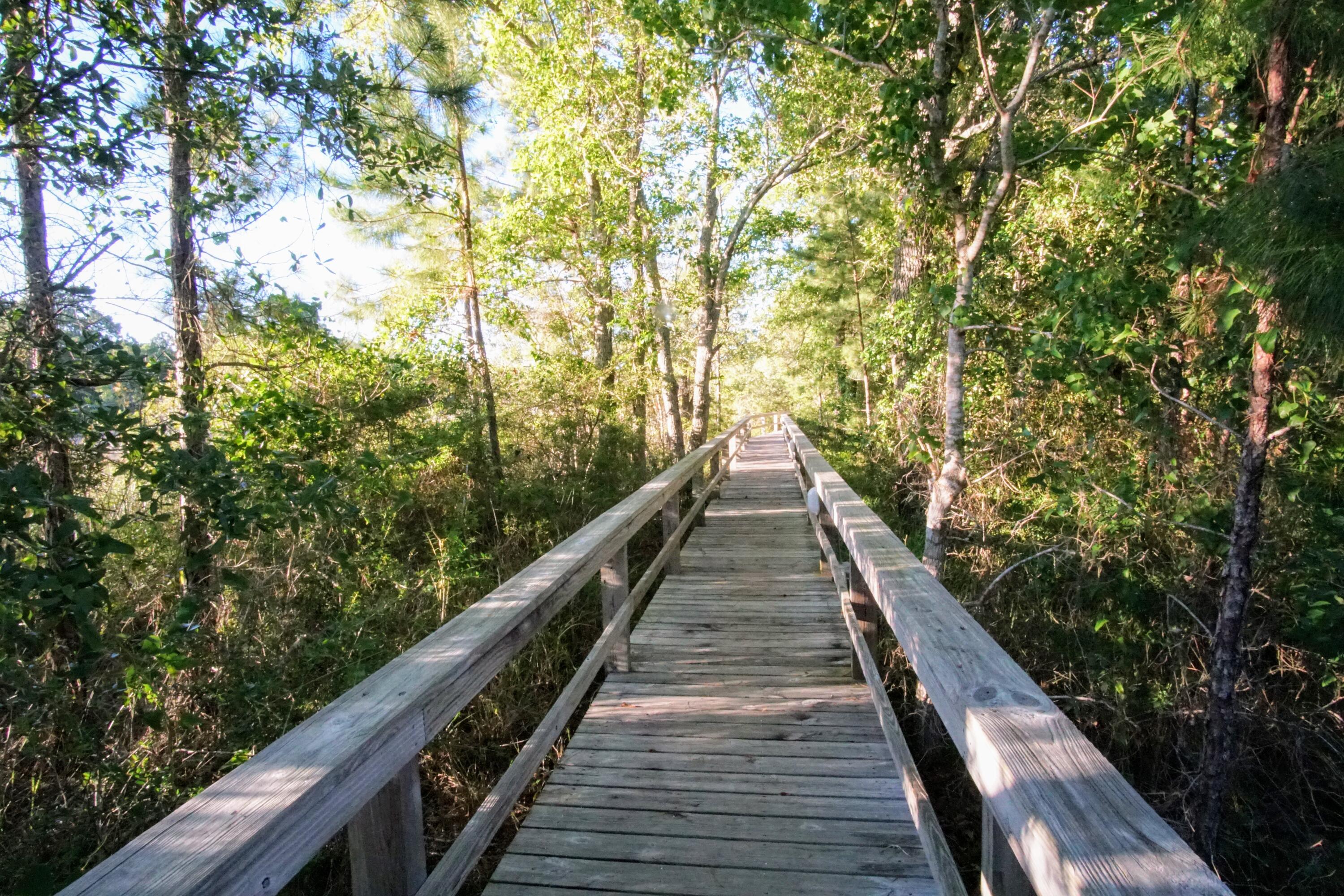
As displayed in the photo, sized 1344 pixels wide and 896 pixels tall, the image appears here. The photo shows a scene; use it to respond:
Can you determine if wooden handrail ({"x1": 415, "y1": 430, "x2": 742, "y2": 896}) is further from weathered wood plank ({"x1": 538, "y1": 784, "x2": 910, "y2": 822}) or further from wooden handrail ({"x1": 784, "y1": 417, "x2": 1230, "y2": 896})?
wooden handrail ({"x1": 784, "y1": 417, "x2": 1230, "y2": 896})

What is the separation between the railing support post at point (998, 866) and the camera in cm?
131

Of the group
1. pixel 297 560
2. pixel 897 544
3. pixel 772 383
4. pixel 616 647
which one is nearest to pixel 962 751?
pixel 897 544

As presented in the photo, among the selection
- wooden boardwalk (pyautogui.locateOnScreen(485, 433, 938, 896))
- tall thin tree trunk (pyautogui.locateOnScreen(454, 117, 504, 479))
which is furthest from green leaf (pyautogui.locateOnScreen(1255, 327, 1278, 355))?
tall thin tree trunk (pyautogui.locateOnScreen(454, 117, 504, 479))

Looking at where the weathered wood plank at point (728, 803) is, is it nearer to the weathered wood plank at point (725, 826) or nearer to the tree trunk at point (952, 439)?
the weathered wood plank at point (725, 826)

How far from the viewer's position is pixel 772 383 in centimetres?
4534

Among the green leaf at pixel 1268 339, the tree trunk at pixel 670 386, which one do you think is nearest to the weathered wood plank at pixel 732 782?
the green leaf at pixel 1268 339

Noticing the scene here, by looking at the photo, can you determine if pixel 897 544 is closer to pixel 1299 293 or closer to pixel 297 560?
pixel 1299 293

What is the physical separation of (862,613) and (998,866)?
2174 millimetres

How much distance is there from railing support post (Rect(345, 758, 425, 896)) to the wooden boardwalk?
771 mm

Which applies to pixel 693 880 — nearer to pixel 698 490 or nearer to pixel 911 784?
pixel 911 784

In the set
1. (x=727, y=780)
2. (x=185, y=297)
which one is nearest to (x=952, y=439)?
(x=727, y=780)

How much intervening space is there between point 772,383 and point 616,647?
4251 centimetres

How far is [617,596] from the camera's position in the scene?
3.56 metres

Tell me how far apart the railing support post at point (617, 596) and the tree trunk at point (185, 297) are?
5.71 ft
